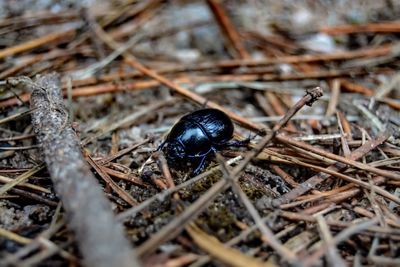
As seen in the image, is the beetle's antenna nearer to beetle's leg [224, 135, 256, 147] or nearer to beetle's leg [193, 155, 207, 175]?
beetle's leg [193, 155, 207, 175]

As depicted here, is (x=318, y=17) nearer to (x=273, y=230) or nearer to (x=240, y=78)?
(x=240, y=78)

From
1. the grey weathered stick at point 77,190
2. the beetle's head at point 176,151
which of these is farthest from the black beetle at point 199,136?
A: the grey weathered stick at point 77,190

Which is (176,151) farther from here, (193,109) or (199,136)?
(193,109)

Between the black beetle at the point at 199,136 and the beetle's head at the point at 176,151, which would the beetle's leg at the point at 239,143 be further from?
the beetle's head at the point at 176,151

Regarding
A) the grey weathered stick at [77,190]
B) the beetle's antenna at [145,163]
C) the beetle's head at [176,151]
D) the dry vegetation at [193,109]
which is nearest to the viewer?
the grey weathered stick at [77,190]

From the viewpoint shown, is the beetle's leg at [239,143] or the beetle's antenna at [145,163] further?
the beetle's leg at [239,143]

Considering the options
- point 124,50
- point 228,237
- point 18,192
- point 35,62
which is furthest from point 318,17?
point 18,192

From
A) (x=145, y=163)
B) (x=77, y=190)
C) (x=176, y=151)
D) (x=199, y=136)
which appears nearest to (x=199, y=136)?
(x=199, y=136)
